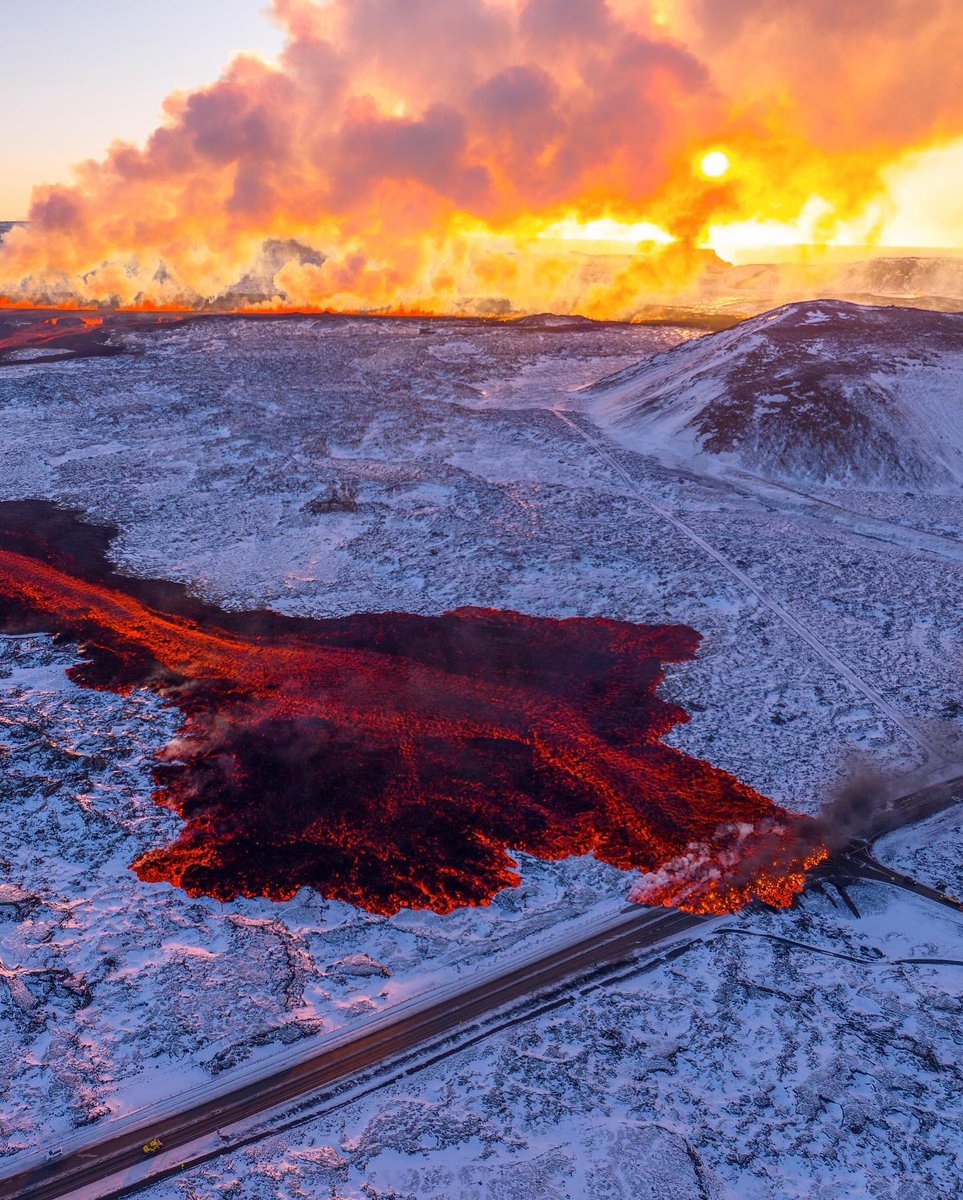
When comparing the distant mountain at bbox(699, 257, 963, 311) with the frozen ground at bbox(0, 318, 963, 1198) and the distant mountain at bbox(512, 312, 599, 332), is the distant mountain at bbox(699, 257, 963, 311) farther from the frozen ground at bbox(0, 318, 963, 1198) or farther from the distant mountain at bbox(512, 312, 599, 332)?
the frozen ground at bbox(0, 318, 963, 1198)

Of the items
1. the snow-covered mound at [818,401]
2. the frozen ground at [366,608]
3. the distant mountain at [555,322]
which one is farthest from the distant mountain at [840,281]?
the frozen ground at [366,608]

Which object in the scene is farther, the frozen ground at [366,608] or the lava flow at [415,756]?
the lava flow at [415,756]

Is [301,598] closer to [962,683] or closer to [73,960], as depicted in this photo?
[73,960]

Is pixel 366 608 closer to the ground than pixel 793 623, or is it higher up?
closer to the ground

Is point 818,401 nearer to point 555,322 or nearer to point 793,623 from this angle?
point 793,623

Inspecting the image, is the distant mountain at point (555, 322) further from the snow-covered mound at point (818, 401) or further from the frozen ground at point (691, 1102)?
the frozen ground at point (691, 1102)

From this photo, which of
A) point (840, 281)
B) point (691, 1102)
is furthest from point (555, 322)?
point (691, 1102)
